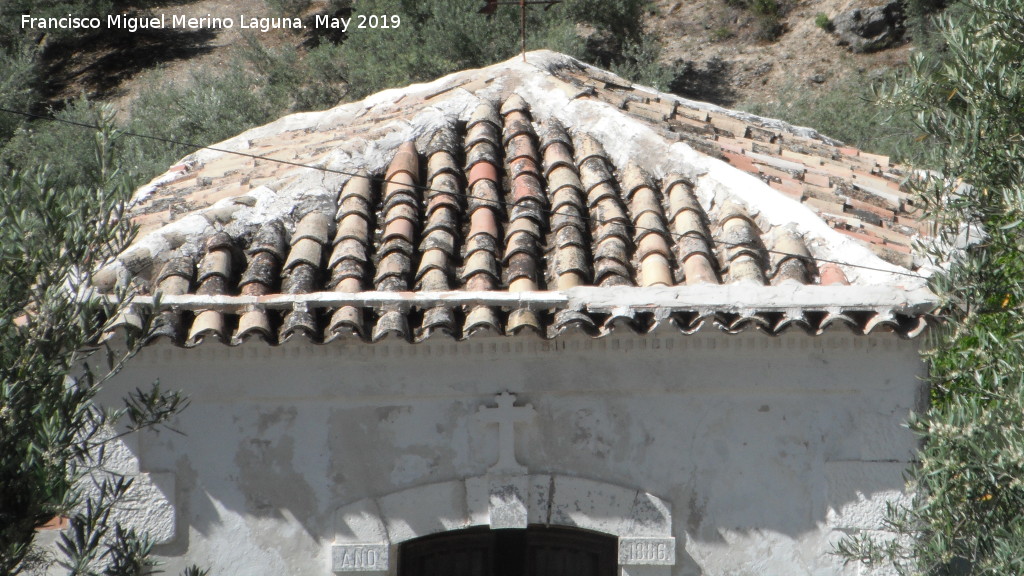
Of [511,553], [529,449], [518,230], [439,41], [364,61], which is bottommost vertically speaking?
[511,553]

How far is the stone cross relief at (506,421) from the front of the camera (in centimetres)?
434

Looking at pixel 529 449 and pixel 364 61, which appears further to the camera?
pixel 364 61

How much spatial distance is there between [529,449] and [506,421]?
7.6 inches

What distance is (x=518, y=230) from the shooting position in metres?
4.69

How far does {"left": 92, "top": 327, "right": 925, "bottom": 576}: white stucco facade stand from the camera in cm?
434

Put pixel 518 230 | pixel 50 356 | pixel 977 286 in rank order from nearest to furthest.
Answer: pixel 50 356 → pixel 977 286 → pixel 518 230

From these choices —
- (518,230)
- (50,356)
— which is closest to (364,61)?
(518,230)

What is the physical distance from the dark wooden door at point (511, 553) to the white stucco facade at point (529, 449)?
50 centimetres

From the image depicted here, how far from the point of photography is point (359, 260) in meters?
4.53

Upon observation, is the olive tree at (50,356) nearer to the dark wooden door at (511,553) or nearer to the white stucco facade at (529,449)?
the white stucco facade at (529,449)

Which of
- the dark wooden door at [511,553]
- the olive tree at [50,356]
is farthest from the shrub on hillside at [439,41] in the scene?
the olive tree at [50,356]

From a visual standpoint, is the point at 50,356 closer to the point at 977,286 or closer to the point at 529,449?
the point at 529,449

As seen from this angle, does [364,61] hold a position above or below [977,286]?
below

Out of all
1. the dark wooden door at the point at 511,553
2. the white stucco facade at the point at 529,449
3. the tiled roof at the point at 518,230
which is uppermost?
the tiled roof at the point at 518,230
